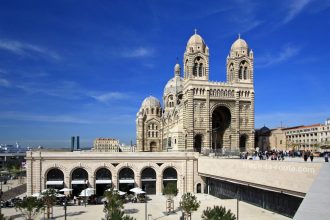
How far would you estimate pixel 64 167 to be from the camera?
53.0 metres

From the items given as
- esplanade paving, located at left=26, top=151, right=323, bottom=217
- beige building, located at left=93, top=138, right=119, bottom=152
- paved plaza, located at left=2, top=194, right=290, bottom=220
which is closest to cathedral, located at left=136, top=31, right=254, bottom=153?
esplanade paving, located at left=26, top=151, right=323, bottom=217

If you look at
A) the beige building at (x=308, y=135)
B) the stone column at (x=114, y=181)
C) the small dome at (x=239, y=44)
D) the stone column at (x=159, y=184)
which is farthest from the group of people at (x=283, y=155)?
the beige building at (x=308, y=135)

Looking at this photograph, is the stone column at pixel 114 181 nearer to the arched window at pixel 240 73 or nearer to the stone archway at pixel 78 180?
the stone archway at pixel 78 180

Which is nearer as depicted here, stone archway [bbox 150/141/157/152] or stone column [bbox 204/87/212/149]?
stone column [bbox 204/87/212/149]

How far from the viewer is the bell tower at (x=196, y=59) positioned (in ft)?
222

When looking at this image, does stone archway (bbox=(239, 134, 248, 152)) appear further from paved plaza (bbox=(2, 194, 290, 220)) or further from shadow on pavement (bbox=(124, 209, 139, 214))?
shadow on pavement (bbox=(124, 209, 139, 214))

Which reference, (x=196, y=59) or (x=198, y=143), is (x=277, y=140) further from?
(x=196, y=59)

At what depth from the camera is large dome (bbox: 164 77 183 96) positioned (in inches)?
3816

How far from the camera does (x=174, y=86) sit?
3861 inches

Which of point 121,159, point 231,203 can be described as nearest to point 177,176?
point 121,159

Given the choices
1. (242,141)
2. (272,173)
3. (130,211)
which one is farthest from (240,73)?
(272,173)

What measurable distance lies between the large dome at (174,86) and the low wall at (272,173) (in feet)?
171

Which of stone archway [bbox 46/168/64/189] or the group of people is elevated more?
the group of people

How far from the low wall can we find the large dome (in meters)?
52.1
